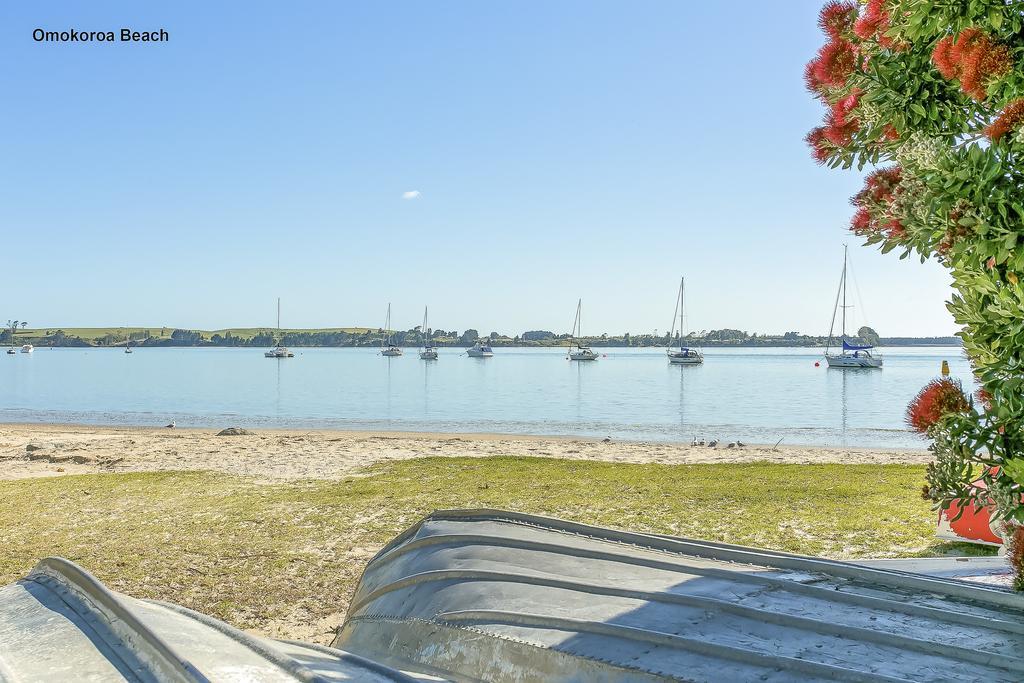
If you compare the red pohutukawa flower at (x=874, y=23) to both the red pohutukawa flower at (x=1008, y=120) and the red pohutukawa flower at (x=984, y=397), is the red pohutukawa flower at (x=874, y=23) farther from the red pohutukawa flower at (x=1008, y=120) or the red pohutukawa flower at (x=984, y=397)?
the red pohutukawa flower at (x=984, y=397)

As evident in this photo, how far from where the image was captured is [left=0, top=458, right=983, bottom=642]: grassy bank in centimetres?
809

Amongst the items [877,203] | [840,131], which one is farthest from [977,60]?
[840,131]

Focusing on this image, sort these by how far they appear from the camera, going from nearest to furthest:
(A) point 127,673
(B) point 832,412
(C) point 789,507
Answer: (A) point 127,673, (C) point 789,507, (B) point 832,412

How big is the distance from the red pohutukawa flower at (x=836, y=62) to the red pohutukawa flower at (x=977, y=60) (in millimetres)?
859

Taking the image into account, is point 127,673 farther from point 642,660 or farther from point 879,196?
point 879,196

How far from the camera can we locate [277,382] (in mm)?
75750

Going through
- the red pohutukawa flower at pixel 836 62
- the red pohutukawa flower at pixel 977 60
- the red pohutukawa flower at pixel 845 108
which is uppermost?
the red pohutukawa flower at pixel 836 62

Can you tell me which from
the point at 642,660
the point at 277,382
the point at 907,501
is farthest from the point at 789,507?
the point at 277,382

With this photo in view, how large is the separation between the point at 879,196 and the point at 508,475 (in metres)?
11.6

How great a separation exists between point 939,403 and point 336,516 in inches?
368

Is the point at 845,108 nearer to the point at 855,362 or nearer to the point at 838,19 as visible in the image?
the point at 838,19

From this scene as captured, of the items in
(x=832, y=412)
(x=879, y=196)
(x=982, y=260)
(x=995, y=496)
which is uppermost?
(x=879, y=196)

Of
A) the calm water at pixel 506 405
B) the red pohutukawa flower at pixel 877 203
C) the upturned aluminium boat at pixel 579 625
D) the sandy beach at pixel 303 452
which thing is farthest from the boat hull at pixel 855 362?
the red pohutukawa flower at pixel 877 203

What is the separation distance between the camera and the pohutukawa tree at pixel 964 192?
313 centimetres
